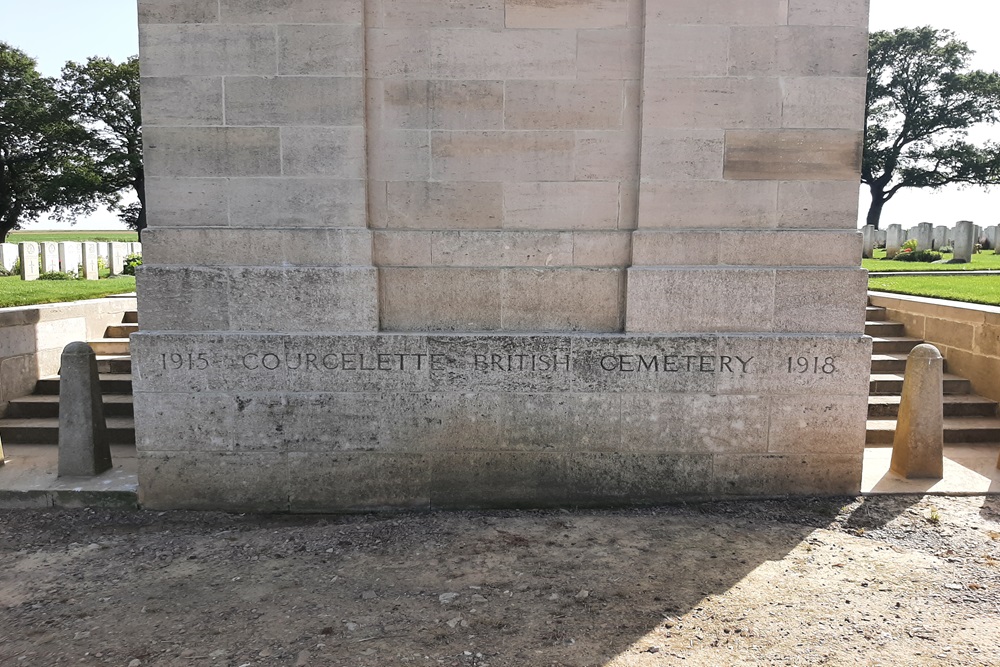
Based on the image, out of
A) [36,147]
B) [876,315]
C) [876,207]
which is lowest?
[876,315]

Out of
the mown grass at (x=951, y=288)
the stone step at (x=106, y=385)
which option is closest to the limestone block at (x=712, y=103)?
the mown grass at (x=951, y=288)

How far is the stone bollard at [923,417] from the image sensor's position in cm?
584

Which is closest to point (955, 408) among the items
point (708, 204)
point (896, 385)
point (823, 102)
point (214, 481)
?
point (896, 385)

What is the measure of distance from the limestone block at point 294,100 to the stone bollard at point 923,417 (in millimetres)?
5322

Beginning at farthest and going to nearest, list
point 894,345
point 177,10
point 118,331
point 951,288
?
1. point 951,288
2. point 118,331
3. point 894,345
4. point 177,10

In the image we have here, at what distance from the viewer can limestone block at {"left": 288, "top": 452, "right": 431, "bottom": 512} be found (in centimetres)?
546

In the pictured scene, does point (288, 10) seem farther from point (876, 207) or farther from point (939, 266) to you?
point (876, 207)

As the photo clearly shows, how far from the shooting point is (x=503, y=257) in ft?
18.0

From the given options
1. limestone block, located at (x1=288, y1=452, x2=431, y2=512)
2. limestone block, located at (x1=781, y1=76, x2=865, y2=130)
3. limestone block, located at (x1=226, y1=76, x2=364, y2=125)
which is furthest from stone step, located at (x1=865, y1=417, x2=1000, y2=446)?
limestone block, located at (x1=226, y1=76, x2=364, y2=125)

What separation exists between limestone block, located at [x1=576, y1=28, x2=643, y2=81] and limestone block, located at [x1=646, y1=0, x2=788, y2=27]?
0.69 ft

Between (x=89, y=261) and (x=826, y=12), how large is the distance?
17222 mm

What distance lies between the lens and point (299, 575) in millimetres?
4395

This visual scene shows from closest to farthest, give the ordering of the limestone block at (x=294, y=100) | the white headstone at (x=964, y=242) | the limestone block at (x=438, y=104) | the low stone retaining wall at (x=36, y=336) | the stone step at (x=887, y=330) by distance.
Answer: the limestone block at (x=294, y=100), the limestone block at (x=438, y=104), the low stone retaining wall at (x=36, y=336), the stone step at (x=887, y=330), the white headstone at (x=964, y=242)

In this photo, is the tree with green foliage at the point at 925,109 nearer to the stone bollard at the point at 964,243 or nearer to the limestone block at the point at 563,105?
the stone bollard at the point at 964,243
